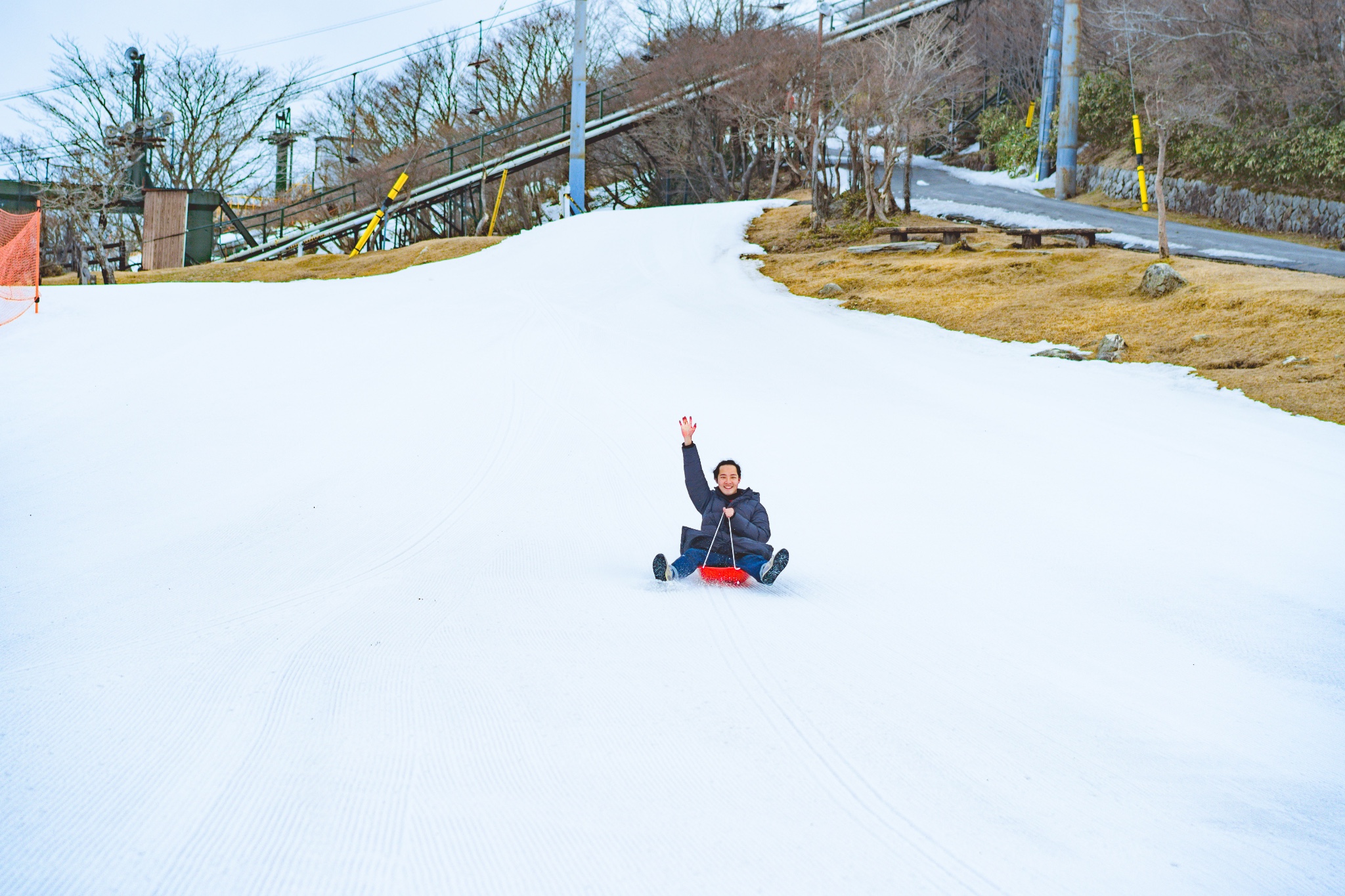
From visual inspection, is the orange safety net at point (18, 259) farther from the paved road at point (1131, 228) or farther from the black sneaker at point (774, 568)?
the paved road at point (1131, 228)

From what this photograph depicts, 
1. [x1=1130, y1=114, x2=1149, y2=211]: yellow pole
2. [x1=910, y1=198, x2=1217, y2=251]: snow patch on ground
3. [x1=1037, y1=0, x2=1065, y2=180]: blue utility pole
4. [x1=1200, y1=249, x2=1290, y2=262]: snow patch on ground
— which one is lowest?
[x1=1200, y1=249, x2=1290, y2=262]: snow patch on ground

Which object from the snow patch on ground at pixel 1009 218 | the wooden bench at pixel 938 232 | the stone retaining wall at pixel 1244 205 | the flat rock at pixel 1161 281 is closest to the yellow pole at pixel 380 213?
the wooden bench at pixel 938 232

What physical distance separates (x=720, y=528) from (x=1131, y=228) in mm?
20964

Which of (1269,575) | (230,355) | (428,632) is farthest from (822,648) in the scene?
(230,355)

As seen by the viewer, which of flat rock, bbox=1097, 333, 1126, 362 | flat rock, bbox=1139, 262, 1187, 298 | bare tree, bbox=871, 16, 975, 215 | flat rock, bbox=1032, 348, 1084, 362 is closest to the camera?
flat rock, bbox=1097, 333, 1126, 362

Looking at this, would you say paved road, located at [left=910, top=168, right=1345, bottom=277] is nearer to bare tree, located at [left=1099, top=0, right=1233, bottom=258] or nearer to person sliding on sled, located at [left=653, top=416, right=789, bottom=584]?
bare tree, located at [left=1099, top=0, right=1233, bottom=258]

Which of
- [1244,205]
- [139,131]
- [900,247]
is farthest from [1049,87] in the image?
[139,131]

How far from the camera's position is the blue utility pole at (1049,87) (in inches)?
1330

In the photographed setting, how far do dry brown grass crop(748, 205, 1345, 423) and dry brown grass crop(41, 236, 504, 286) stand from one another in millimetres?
8963

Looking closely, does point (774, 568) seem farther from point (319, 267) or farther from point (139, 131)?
point (139, 131)

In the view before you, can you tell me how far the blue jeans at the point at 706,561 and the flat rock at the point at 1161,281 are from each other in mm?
12456

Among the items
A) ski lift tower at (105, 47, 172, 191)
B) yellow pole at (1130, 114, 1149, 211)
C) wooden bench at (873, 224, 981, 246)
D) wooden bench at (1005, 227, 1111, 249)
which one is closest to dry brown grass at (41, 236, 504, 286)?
ski lift tower at (105, 47, 172, 191)

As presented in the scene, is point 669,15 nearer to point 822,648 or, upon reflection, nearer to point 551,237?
point 551,237

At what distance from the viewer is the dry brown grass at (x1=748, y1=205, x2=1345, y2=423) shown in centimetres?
1230
